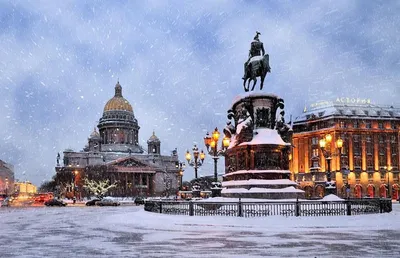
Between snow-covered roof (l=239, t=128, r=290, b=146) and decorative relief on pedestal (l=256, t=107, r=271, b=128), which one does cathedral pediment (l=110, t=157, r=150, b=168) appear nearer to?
decorative relief on pedestal (l=256, t=107, r=271, b=128)

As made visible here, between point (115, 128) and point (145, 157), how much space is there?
43.2 ft

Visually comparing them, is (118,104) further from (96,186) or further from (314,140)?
(314,140)

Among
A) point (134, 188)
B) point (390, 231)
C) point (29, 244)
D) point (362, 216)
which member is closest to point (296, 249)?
point (390, 231)

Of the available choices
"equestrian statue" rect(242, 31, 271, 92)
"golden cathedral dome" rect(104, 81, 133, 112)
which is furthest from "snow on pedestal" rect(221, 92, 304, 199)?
"golden cathedral dome" rect(104, 81, 133, 112)

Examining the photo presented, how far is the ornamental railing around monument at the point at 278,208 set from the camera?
2464 cm

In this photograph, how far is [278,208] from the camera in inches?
1064

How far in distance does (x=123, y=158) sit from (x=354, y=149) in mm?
69331

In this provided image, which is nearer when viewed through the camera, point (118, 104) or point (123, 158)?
point (123, 158)

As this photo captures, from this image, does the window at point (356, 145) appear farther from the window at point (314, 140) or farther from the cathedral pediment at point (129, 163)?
the cathedral pediment at point (129, 163)

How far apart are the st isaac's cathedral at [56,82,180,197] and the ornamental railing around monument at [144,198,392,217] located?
105m

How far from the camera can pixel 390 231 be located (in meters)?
20.4

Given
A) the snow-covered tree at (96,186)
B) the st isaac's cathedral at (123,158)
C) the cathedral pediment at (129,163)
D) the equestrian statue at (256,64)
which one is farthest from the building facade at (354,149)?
the equestrian statue at (256,64)

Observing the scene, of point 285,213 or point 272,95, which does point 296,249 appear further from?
point 272,95

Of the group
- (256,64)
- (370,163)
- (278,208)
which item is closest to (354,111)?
(370,163)
